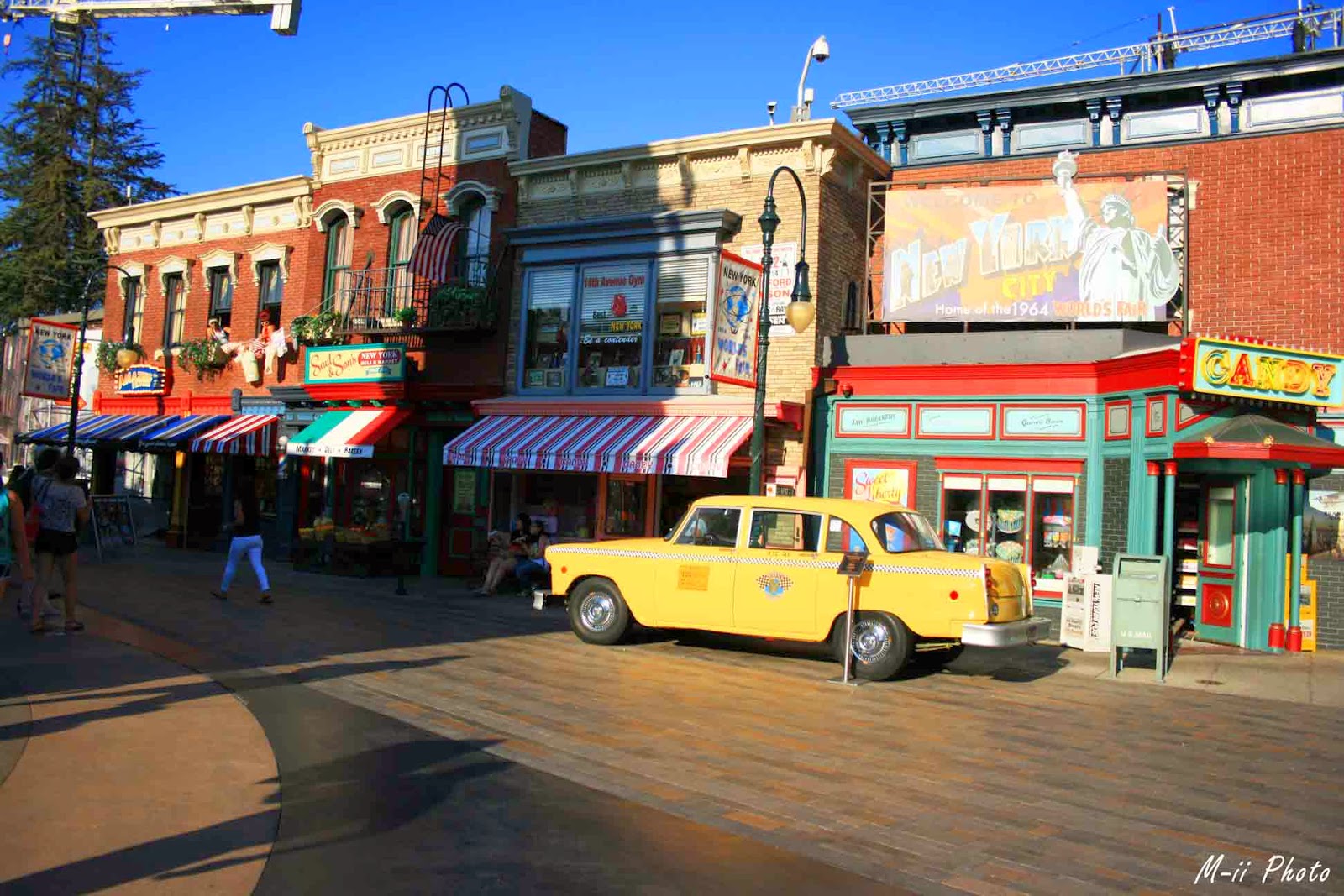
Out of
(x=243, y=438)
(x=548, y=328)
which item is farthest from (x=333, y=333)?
(x=548, y=328)

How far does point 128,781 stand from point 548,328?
13.7m

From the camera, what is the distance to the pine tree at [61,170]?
43.3 metres

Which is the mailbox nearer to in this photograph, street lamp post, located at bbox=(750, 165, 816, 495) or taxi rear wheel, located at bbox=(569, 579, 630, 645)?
street lamp post, located at bbox=(750, 165, 816, 495)

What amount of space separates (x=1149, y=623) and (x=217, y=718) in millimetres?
9069

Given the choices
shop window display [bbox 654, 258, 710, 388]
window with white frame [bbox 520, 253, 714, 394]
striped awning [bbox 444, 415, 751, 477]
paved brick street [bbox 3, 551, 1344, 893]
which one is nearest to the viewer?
paved brick street [bbox 3, 551, 1344, 893]

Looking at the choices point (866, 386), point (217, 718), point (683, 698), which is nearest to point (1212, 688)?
point (683, 698)

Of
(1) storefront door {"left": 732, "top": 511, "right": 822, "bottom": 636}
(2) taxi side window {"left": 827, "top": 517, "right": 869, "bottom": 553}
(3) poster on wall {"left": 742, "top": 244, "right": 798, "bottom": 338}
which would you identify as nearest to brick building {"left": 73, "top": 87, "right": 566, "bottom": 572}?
(3) poster on wall {"left": 742, "top": 244, "right": 798, "bottom": 338}

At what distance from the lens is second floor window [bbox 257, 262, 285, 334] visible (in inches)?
941

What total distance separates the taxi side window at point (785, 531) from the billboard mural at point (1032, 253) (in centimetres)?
686

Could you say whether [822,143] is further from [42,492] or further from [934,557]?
[42,492]

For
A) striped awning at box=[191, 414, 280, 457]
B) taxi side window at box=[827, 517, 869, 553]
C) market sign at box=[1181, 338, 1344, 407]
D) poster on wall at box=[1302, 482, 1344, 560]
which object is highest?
market sign at box=[1181, 338, 1344, 407]

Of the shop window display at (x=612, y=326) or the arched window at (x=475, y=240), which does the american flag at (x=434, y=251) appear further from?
the shop window display at (x=612, y=326)

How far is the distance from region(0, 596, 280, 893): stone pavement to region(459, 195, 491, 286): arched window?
11914 millimetres

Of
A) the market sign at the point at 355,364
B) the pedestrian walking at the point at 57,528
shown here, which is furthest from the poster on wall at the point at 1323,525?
the market sign at the point at 355,364
